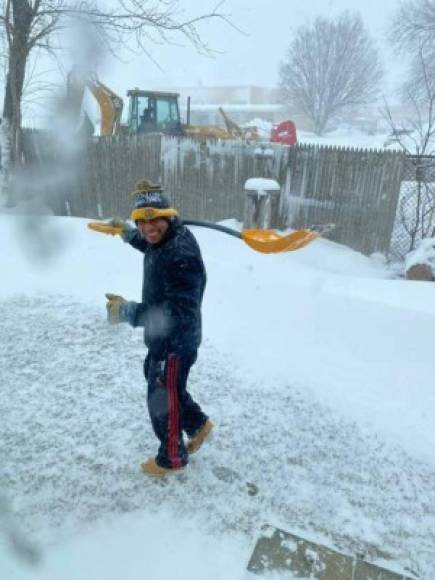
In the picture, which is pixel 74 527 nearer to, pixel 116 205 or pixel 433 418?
pixel 433 418

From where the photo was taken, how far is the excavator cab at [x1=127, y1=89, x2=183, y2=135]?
47.4 ft

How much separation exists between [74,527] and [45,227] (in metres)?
6.03

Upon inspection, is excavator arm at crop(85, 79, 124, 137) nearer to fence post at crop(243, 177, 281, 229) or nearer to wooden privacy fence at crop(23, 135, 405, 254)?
wooden privacy fence at crop(23, 135, 405, 254)

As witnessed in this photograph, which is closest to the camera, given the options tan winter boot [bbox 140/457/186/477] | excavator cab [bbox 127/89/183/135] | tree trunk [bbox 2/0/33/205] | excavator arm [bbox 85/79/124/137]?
tan winter boot [bbox 140/457/186/477]

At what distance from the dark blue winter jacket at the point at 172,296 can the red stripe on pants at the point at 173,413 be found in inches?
2.8

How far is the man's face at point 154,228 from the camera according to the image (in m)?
2.37

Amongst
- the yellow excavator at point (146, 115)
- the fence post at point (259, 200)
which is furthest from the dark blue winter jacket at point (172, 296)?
the yellow excavator at point (146, 115)

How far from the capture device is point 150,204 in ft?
7.78

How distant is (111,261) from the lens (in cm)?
578

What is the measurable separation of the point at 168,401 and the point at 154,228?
0.89m

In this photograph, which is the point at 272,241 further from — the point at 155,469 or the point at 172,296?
the point at 155,469

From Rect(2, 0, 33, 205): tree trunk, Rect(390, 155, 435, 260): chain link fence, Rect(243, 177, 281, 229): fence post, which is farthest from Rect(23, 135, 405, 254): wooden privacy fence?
Rect(2, 0, 33, 205): tree trunk

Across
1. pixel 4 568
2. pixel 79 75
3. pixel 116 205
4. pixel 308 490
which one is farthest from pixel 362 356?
pixel 79 75

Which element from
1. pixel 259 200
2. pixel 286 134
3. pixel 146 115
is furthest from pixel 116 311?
pixel 146 115
